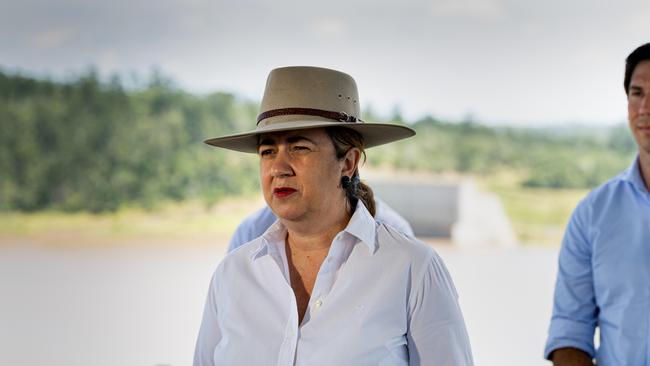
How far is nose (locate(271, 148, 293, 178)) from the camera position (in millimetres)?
1488

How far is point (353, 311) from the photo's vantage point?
1.45 m

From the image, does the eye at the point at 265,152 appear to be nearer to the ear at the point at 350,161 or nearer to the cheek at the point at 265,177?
the cheek at the point at 265,177

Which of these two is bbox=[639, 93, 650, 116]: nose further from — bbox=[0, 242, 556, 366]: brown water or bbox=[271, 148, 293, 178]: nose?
bbox=[0, 242, 556, 366]: brown water

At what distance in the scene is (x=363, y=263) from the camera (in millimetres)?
1510

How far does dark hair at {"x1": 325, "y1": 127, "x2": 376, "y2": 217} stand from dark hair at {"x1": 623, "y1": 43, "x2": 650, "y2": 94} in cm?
78

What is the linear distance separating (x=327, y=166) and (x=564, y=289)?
2.99 ft

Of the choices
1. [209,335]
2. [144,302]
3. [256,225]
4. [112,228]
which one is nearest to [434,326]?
[209,335]

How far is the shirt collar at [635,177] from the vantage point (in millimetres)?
1983

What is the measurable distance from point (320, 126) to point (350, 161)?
129 mm

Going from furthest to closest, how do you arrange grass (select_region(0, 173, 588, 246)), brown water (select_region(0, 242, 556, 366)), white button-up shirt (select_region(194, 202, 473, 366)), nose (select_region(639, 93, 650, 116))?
grass (select_region(0, 173, 588, 246)), brown water (select_region(0, 242, 556, 366)), nose (select_region(639, 93, 650, 116)), white button-up shirt (select_region(194, 202, 473, 366))

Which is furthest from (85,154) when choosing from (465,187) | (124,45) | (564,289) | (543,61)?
(564,289)

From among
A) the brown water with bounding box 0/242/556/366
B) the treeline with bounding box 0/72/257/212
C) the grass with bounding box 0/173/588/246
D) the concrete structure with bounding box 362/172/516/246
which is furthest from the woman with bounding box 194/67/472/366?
the treeline with bounding box 0/72/257/212

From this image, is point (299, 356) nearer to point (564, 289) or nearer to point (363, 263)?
point (363, 263)

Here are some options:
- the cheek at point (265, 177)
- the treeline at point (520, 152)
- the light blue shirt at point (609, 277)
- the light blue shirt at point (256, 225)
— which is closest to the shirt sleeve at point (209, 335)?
the cheek at point (265, 177)
